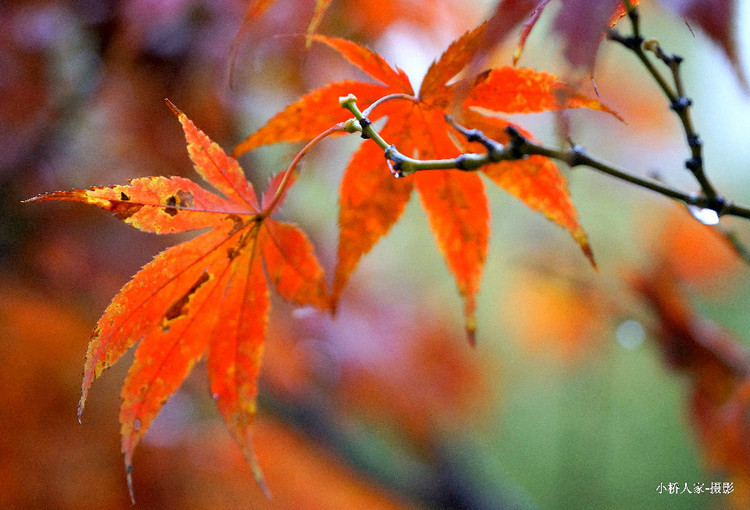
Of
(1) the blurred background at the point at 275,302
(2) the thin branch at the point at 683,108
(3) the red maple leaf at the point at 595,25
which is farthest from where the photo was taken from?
(1) the blurred background at the point at 275,302

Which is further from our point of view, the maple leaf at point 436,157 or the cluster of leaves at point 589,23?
the maple leaf at point 436,157

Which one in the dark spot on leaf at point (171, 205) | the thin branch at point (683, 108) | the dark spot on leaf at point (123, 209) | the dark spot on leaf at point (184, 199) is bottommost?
the dark spot on leaf at point (123, 209)

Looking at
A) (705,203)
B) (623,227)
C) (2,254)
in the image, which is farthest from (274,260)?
(623,227)

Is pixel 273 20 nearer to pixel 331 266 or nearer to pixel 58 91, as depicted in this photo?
pixel 58 91

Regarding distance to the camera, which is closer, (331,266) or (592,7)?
(592,7)

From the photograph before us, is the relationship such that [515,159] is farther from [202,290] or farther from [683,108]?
[202,290]

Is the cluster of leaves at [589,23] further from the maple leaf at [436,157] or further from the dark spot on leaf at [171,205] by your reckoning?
the dark spot on leaf at [171,205]

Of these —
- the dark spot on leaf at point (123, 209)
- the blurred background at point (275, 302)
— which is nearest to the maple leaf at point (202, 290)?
the dark spot on leaf at point (123, 209)

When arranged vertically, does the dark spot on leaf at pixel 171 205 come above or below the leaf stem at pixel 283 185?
below
